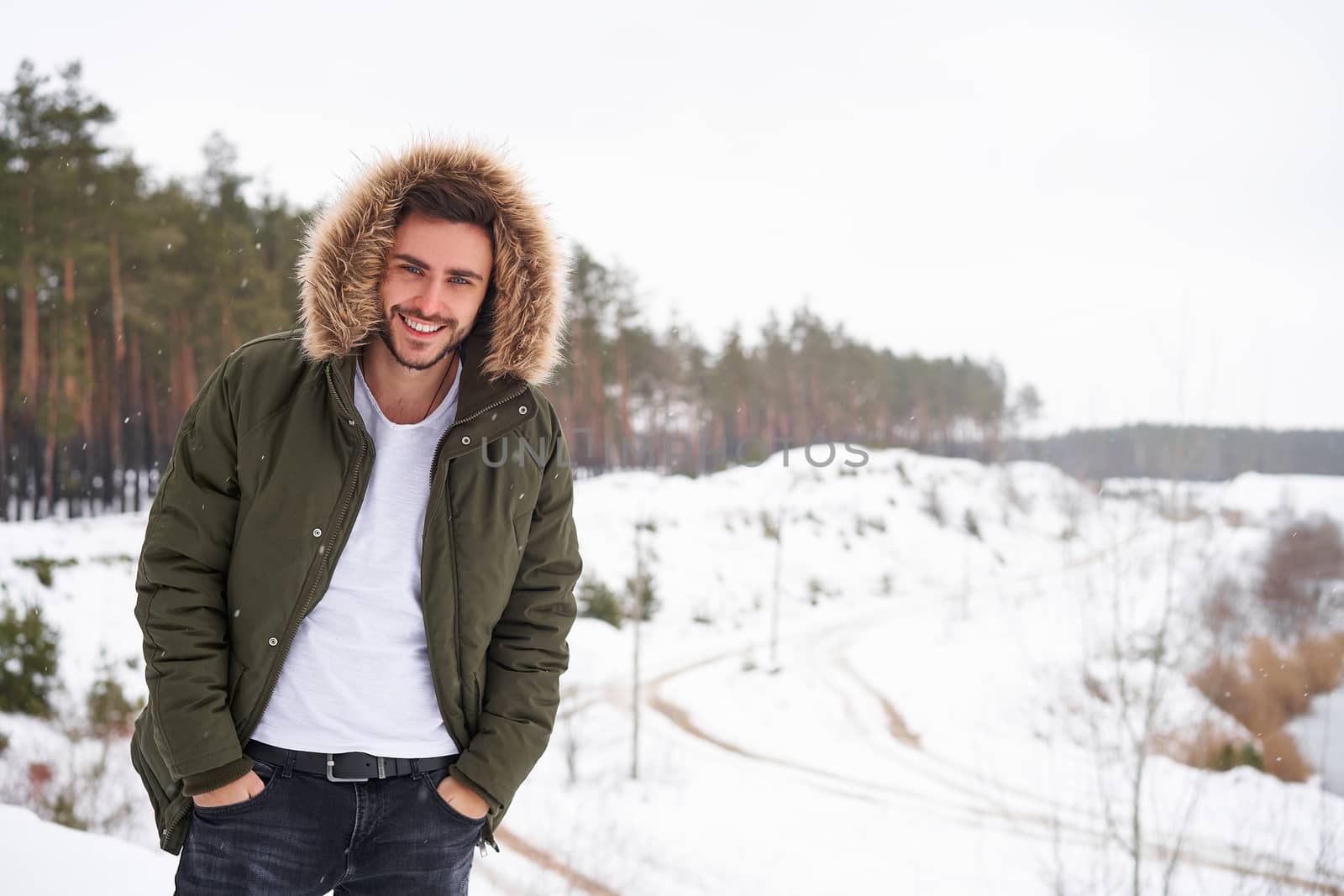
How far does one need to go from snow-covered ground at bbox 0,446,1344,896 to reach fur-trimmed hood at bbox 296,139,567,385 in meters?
2.07

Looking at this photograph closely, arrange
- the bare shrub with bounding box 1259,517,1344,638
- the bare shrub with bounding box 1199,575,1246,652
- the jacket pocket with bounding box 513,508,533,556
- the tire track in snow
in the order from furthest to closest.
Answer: the bare shrub with bounding box 1259,517,1344,638 < the bare shrub with bounding box 1199,575,1246,652 < the tire track in snow < the jacket pocket with bounding box 513,508,533,556

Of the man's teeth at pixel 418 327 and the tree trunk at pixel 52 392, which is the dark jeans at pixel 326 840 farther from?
the tree trunk at pixel 52 392

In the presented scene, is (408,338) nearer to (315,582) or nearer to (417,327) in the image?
(417,327)

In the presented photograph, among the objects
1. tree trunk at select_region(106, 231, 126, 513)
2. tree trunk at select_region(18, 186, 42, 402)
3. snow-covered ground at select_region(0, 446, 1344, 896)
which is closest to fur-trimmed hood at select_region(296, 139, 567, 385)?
snow-covered ground at select_region(0, 446, 1344, 896)

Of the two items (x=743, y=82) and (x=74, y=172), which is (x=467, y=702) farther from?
(x=743, y=82)

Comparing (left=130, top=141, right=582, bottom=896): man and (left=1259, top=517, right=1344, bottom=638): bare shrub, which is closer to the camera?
(left=130, top=141, right=582, bottom=896): man

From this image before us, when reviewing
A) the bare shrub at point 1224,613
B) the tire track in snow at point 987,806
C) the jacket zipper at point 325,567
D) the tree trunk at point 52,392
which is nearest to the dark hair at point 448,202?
the jacket zipper at point 325,567

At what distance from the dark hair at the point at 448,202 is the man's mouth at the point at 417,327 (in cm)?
20

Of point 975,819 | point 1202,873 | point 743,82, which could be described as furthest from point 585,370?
point 743,82

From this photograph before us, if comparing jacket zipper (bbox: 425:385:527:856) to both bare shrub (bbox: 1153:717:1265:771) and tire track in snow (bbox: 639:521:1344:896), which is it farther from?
bare shrub (bbox: 1153:717:1265:771)

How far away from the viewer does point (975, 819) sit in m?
14.9

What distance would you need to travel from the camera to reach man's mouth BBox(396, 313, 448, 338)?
141cm

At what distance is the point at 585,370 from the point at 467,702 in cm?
1976

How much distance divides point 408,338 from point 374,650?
538 mm
